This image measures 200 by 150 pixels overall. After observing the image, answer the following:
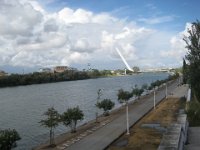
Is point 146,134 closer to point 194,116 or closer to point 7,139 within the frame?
point 194,116

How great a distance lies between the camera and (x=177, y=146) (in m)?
18.9

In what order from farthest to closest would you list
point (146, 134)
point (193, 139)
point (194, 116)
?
point (194, 116), point (146, 134), point (193, 139)

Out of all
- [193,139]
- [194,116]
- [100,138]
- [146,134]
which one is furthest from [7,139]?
[194,116]

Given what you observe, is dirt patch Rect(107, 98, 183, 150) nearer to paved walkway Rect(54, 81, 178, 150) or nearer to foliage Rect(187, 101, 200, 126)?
paved walkway Rect(54, 81, 178, 150)

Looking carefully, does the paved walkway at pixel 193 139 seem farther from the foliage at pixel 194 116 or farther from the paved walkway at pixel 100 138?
the paved walkway at pixel 100 138

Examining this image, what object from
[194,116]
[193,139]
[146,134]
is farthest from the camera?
[194,116]

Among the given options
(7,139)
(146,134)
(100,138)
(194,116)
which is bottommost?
(100,138)

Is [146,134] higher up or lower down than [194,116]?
lower down

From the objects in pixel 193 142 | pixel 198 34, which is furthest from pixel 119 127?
pixel 198 34

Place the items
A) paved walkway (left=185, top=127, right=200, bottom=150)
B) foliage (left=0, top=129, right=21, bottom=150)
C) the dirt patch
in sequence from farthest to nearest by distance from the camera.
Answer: the dirt patch
paved walkway (left=185, top=127, right=200, bottom=150)
foliage (left=0, top=129, right=21, bottom=150)

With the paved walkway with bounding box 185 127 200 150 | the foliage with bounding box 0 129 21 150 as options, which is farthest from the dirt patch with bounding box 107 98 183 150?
the foliage with bounding box 0 129 21 150

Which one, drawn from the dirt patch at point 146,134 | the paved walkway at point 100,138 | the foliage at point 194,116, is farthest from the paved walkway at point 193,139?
the paved walkway at point 100,138

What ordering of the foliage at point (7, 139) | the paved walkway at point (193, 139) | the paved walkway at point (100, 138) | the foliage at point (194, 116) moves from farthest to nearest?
the foliage at point (194, 116)
the paved walkway at point (100, 138)
the paved walkway at point (193, 139)
the foliage at point (7, 139)

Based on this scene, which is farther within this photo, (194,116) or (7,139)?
(194,116)
